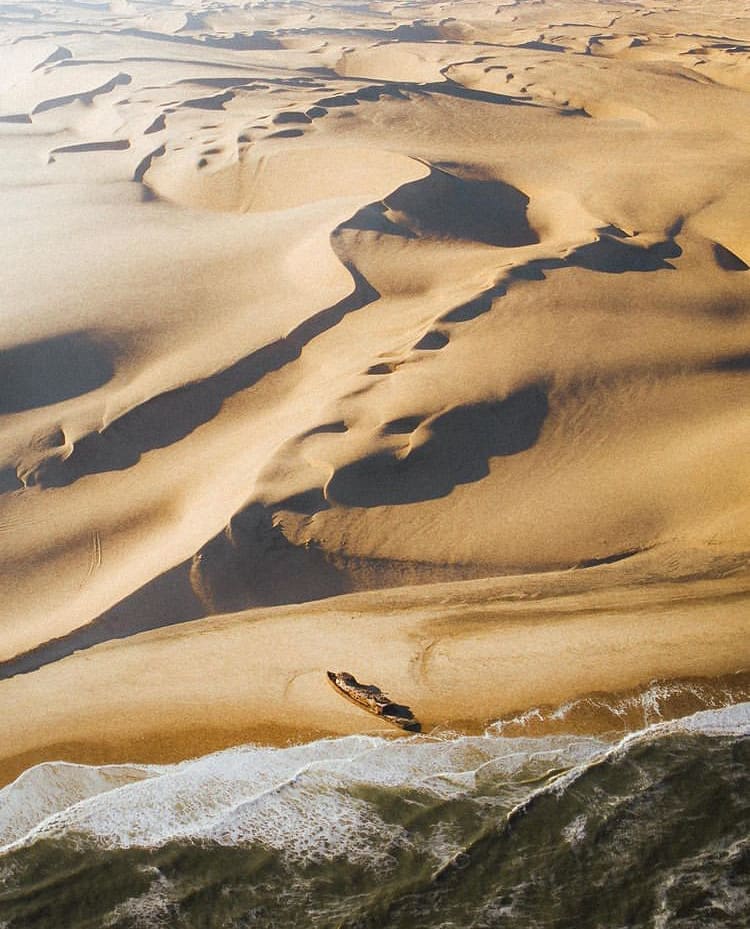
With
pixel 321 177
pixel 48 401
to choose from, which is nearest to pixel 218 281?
pixel 48 401

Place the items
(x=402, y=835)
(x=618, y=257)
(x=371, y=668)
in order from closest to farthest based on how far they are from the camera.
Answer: (x=402, y=835) < (x=371, y=668) < (x=618, y=257)

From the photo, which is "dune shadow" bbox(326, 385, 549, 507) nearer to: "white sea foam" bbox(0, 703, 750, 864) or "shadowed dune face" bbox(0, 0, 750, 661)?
"shadowed dune face" bbox(0, 0, 750, 661)

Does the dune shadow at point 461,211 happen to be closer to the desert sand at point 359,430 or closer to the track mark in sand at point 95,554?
the desert sand at point 359,430

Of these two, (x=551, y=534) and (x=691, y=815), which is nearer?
(x=691, y=815)

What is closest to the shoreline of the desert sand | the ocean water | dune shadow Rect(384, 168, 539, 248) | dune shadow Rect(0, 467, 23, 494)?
the desert sand

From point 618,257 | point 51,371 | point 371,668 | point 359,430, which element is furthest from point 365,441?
point 618,257

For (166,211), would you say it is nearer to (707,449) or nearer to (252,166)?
(252,166)

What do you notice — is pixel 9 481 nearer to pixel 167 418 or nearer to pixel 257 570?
pixel 167 418
